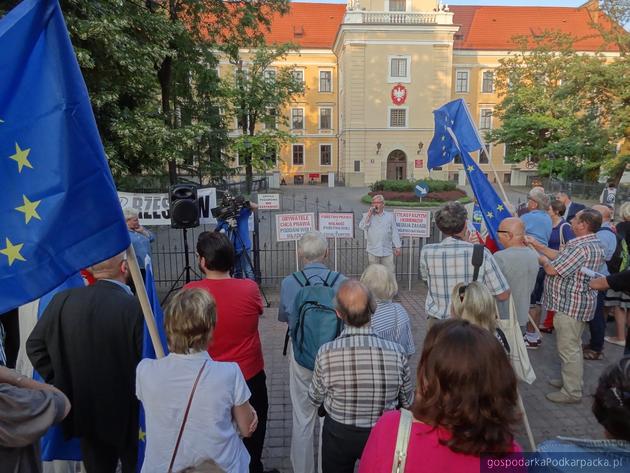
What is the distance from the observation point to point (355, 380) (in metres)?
2.30

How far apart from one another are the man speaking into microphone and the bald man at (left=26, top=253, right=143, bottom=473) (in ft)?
19.0

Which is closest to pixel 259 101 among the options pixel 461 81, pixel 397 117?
pixel 397 117

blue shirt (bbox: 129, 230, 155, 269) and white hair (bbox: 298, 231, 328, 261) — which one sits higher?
white hair (bbox: 298, 231, 328, 261)

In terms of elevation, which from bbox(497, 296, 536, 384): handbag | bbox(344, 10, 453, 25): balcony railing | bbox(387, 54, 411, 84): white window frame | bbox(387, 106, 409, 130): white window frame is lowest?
bbox(497, 296, 536, 384): handbag

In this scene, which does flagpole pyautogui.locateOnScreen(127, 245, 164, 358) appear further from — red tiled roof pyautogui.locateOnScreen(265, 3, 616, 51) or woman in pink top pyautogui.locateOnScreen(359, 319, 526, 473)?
red tiled roof pyautogui.locateOnScreen(265, 3, 616, 51)

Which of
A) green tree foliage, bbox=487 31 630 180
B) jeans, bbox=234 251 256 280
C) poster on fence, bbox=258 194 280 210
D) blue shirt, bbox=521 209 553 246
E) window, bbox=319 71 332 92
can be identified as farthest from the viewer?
window, bbox=319 71 332 92

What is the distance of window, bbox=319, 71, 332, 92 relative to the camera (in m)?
46.4

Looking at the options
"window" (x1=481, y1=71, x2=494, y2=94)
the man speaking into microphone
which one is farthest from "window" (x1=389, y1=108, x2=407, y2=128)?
the man speaking into microphone

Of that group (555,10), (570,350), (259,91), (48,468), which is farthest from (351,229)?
(555,10)

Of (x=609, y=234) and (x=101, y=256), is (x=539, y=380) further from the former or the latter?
(x=101, y=256)

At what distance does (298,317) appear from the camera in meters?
3.03

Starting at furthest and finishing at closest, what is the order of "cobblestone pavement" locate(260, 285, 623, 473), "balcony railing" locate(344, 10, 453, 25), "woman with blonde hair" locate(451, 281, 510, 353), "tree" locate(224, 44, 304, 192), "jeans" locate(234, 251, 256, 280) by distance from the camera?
"balcony railing" locate(344, 10, 453, 25) → "tree" locate(224, 44, 304, 192) → "jeans" locate(234, 251, 256, 280) → "cobblestone pavement" locate(260, 285, 623, 473) → "woman with blonde hair" locate(451, 281, 510, 353)

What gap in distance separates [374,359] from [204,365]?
0.86 meters

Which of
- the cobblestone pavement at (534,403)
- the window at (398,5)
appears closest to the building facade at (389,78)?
the window at (398,5)
